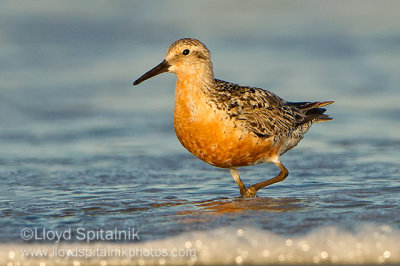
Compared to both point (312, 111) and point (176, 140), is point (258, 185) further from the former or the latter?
point (176, 140)

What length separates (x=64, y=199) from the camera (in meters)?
9.88

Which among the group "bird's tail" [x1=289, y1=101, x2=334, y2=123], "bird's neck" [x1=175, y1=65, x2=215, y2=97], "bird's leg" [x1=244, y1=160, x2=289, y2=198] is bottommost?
"bird's leg" [x1=244, y1=160, x2=289, y2=198]

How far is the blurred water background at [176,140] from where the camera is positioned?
7.96 meters

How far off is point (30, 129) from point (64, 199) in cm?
490

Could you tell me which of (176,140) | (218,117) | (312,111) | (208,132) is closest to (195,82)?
(218,117)

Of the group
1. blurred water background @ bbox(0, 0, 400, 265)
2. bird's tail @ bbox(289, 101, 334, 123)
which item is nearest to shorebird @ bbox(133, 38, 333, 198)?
blurred water background @ bbox(0, 0, 400, 265)

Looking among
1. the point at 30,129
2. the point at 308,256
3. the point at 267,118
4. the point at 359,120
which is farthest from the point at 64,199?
the point at 359,120

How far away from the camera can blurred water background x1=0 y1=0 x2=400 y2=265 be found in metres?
7.96

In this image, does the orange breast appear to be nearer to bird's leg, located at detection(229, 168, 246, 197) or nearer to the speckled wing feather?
the speckled wing feather

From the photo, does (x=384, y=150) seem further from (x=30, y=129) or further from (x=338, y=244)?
(x=30, y=129)

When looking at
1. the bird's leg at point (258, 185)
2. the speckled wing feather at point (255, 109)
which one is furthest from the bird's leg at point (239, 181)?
the speckled wing feather at point (255, 109)

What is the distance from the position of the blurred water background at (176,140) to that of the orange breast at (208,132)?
65 centimetres

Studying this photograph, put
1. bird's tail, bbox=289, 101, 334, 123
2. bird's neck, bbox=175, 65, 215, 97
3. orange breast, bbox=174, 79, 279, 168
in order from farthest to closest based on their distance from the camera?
bird's tail, bbox=289, 101, 334, 123 < bird's neck, bbox=175, 65, 215, 97 < orange breast, bbox=174, 79, 279, 168

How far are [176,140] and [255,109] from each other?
13.6 ft
